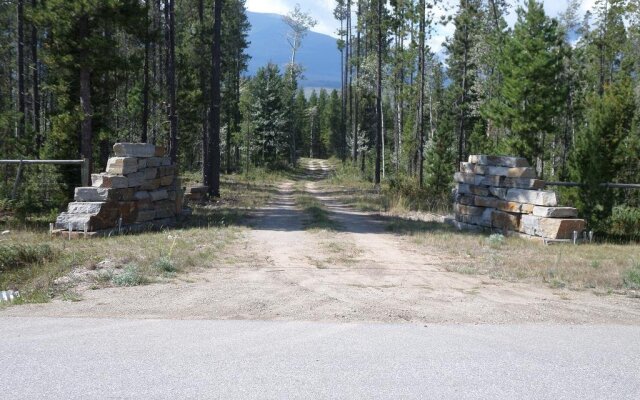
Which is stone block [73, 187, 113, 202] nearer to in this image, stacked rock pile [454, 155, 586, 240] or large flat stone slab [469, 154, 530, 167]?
stacked rock pile [454, 155, 586, 240]

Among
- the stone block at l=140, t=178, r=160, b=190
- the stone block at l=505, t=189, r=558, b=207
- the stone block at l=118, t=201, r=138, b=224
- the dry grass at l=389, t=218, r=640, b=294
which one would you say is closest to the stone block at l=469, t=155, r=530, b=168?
the stone block at l=505, t=189, r=558, b=207

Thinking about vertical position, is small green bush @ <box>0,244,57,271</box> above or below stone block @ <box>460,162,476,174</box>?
below

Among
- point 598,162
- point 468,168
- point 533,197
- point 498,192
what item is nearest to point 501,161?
point 498,192

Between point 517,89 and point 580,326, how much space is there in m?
22.9

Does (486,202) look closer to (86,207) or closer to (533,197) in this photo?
(533,197)

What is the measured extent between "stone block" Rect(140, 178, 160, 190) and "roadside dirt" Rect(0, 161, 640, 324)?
5.18 metres

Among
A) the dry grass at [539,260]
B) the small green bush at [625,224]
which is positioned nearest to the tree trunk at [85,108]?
the dry grass at [539,260]

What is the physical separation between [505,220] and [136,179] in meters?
10.1

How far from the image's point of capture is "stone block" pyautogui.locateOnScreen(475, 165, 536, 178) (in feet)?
49.4

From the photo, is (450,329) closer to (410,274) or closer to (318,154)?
(410,274)

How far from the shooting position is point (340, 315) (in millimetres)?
6980

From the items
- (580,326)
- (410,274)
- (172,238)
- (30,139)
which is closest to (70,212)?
(172,238)

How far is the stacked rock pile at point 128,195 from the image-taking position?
1391 cm

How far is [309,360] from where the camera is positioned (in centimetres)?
514
